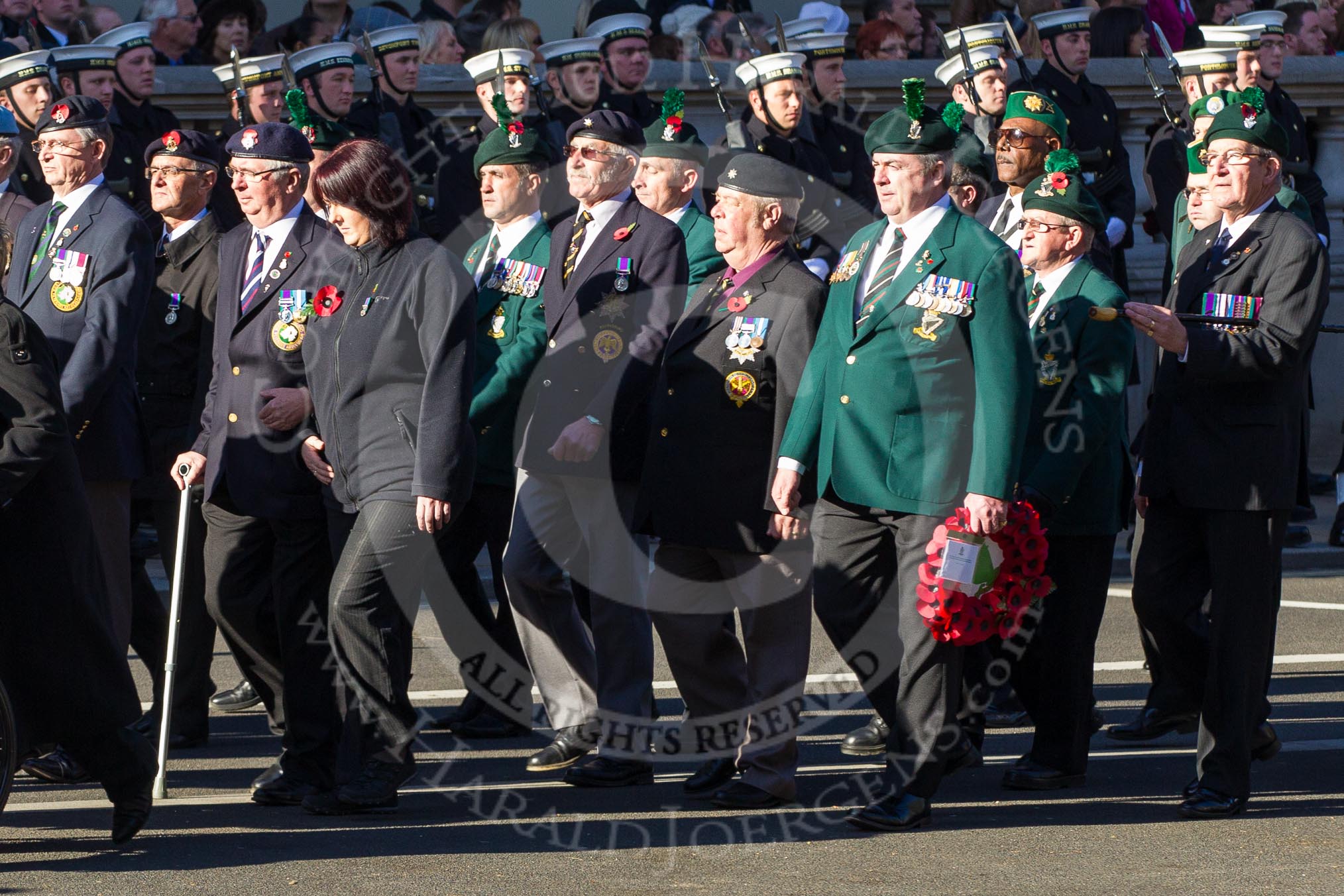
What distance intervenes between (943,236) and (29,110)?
545 centimetres

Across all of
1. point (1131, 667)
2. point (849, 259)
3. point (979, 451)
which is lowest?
point (1131, 667)

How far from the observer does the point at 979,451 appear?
6.24m

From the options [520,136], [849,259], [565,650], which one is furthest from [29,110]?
[849,259]

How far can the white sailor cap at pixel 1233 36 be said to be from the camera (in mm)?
12258

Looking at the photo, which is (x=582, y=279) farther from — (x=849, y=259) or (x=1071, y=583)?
(x=1071, y=583)

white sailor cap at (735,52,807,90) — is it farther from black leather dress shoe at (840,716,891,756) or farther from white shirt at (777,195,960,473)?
white shirt at (777,195,960,473)

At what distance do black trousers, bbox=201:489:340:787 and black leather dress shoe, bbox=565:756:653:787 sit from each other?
0.78 m

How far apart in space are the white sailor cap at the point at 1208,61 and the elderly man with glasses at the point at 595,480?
5465 millimetres

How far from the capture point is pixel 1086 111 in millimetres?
12422

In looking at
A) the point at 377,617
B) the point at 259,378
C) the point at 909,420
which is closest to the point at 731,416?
the point at 909,420

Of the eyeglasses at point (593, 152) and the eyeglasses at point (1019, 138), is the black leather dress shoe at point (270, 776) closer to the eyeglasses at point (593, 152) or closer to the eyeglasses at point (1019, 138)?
the eyeglasses at point (593, 152)

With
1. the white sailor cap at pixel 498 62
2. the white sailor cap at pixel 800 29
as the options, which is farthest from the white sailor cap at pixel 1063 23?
the white sailor cap at pixel 498 62

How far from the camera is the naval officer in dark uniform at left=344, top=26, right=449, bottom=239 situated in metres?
11.5

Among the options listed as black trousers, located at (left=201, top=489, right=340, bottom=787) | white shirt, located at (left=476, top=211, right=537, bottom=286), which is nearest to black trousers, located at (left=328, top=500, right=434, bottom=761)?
black trousers, located at (left=201, top=489, right=340, bottom=787)
